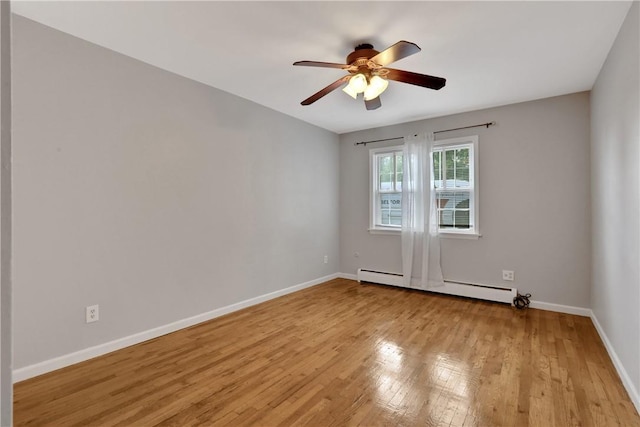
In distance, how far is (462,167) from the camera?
169 inches

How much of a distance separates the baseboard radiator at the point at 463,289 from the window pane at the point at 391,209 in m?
0.83

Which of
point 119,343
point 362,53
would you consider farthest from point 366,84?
point 119,343

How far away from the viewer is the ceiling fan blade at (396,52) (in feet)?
6.62

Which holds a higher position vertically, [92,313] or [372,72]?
[372,72]

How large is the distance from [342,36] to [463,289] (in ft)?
11.2

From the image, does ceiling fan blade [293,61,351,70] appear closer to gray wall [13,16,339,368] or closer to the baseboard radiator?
gray wall [13,16,339,368]

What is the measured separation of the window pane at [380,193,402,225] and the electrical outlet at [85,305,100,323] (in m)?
3.85

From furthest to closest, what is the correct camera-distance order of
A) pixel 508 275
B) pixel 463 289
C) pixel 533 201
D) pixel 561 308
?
pixel 463 289 → pixel 508 275 → pixel 533 201 → pixel 561 308

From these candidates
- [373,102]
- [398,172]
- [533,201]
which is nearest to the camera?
[373,102]

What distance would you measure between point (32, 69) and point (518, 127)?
479 cm

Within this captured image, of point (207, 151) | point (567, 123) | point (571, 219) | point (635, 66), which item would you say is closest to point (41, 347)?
point (207, 151)

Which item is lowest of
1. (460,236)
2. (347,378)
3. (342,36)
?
(347,378)

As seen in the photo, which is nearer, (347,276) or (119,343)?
(119,343)

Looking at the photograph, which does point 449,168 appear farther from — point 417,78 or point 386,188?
point 417,78
